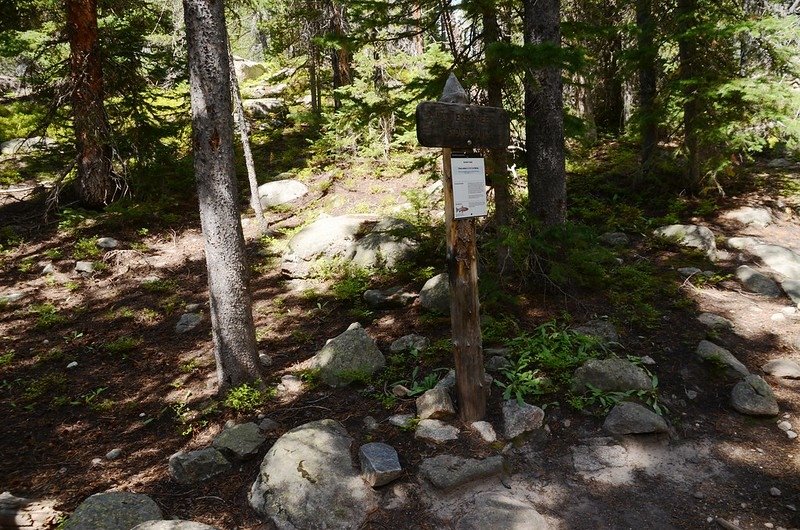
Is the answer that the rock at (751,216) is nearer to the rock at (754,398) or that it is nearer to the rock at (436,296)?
the rock at (754,398)

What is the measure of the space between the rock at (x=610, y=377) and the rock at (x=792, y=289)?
4138mm

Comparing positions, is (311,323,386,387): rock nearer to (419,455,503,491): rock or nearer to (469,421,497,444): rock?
(469,421,497,444): rock

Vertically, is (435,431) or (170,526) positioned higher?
(170,526)

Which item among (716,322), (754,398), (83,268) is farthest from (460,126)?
(83,268)

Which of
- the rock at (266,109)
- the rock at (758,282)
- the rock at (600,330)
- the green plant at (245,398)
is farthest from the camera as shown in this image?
the rock at (266,109)

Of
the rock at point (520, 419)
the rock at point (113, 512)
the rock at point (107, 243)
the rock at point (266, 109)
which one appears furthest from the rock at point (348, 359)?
the rock at point (266, 109)

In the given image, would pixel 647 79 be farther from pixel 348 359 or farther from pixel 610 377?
pixel 348 359

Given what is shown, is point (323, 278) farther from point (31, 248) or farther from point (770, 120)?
point (770, 120)

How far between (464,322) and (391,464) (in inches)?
61.1

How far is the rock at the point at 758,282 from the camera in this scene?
7.71m

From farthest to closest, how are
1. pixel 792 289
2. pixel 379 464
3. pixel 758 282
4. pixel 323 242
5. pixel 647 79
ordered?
1. pixel 647 79
2. pixel 323 242
3. pixel 758 282
4. pixel 792 289
5. pixel 379 464

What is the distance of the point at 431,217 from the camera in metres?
11.2

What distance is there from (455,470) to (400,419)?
895mm

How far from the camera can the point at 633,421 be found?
4.78m
